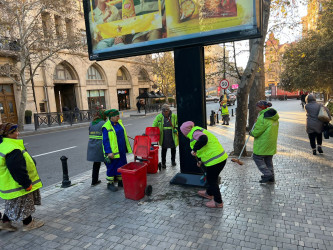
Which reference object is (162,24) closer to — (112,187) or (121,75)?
(112,187)

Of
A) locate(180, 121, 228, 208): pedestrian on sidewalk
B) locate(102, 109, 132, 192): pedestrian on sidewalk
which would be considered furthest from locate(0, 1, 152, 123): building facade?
locate(180, 121, 228, 208): pedestrian on sidewalk

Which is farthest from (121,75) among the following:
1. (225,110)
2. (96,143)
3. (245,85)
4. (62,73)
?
(96,143)

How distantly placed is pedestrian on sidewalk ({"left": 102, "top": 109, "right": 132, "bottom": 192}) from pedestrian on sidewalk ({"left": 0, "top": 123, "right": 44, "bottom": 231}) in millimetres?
1431

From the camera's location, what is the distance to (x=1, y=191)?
338cm

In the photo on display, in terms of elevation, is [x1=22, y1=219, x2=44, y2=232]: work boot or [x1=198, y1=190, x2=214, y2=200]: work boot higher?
[x1=198, y1=190, x2=214, y2=200]: work boot

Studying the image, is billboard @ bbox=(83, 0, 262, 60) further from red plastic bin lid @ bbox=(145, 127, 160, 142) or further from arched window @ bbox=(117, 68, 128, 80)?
arched window @ bbox=(117, 68, 128, 80)

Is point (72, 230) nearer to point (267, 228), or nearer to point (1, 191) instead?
point (1, 191)

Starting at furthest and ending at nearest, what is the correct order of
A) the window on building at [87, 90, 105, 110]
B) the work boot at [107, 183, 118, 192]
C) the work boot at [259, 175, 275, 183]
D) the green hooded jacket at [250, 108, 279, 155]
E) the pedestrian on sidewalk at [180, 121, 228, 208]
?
the window on building at [87, 90, 105, 110], the work boot at [107, 183, 118, 192], the work boot at [259, 175, 275, 183], the green hooded jacket at [250, 108, 279, 155], the pedestrian on sidewalk at [180, 121, 228, 208]

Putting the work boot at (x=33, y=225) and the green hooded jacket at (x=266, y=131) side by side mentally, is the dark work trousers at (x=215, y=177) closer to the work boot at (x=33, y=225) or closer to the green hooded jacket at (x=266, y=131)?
the green hooded jacket at (x=266, y=131)

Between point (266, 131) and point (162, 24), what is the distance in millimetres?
2963

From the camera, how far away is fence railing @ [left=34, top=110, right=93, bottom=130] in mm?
18027

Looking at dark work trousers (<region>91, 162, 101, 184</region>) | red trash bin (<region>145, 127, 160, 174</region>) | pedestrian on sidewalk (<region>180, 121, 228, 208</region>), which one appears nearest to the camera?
pedestrian on sidewalk (<region>180, 121, 228, 208</region>)

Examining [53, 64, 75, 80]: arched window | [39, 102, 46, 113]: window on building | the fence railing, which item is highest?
[53, 64, 75, 80]: arched window

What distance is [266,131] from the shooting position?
464 cm
